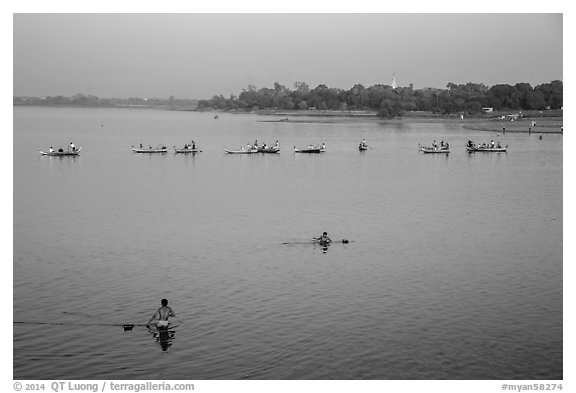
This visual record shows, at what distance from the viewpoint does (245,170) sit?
203 ft

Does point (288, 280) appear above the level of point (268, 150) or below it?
below

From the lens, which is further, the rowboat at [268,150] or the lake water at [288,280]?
the rowboat at [268,150]

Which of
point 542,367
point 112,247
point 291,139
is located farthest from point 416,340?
point 291,139

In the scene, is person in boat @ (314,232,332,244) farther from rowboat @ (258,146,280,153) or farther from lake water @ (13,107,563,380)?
rowboat @ (258,146,280,153)

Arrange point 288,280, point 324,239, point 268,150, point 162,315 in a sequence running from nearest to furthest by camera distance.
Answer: point 162,315
point 288,280
point 324,239
point 268,150

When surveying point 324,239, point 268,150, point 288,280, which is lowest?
point 288,280

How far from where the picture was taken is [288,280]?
2508 centimetres

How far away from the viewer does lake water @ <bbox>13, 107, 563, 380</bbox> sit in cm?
1844

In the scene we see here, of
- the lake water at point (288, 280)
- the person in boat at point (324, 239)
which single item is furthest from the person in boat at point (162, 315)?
the person in boat at point (324, 239)

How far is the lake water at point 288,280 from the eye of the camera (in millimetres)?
18438

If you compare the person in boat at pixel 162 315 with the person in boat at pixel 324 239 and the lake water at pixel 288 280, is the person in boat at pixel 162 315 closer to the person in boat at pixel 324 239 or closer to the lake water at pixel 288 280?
the lake water at pixel 288 280

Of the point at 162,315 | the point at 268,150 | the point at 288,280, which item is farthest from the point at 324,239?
the point at 268,150

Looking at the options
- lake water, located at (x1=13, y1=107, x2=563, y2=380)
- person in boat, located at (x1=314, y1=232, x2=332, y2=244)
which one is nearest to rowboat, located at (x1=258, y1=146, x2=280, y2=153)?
lake water, located at (x1=13, y1=107, x2=563, y2=380)

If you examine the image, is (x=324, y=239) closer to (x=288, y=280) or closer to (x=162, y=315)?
(x=288, y=280)
